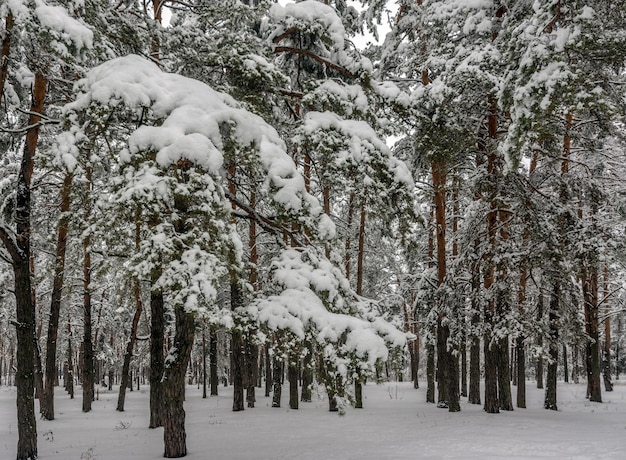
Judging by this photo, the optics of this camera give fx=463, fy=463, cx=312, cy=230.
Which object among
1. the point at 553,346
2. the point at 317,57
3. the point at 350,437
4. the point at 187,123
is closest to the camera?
the point at 187,123

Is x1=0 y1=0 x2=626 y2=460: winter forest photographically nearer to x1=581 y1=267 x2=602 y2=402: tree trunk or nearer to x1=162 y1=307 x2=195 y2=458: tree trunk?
x1=162 y1=307 x2=195 y2=458: tree trunk

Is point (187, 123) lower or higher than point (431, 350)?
higher

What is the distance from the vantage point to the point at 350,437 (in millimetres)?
11383

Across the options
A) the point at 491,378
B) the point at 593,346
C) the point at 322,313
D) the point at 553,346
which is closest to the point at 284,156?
the point at 322,313

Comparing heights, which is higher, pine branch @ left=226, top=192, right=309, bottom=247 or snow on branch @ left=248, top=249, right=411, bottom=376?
pine branch @ left=226, top=192, right=309, bottom=247

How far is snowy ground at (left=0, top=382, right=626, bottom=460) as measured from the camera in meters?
9.00

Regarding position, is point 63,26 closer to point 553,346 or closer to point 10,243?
point 10,243

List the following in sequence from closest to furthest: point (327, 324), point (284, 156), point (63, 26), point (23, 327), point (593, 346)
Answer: point (63, 26), point (327, 324), point (284, 156), point (23, 327), point (593, 346)

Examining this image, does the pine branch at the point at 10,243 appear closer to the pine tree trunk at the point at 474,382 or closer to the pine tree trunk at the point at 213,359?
the pine tree trunk at the point at 213,359

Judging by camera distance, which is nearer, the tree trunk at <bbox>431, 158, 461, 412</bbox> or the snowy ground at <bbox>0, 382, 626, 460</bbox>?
the snowy ground at <bbox>0, 382, 626, 460</bbox>

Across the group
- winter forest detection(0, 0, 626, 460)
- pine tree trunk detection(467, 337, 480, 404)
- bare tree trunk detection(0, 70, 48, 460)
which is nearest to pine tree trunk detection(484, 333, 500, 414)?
winter forest detection(0, 0, 626, 460)

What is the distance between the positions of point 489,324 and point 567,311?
325 centimetres

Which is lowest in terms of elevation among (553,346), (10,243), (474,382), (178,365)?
(474,382)

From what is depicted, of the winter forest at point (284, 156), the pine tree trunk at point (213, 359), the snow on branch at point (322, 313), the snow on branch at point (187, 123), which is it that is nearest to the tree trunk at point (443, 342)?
the winter forest at point (284, 156)
